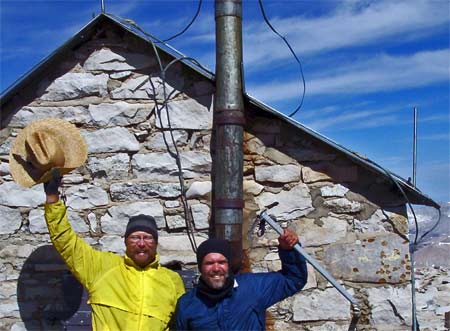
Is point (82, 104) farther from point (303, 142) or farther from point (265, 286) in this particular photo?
point (265, 286)

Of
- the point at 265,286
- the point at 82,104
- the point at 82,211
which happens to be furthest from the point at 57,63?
the point at 265,286

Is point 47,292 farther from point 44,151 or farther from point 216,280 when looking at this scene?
point 216,280

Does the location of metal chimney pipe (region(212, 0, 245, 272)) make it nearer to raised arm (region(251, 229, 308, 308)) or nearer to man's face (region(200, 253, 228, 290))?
raised arm (region(251, 229, 308, 308))

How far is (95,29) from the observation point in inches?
190

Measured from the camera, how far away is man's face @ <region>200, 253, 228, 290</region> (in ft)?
11.0

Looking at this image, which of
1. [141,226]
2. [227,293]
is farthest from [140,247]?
[227,293]

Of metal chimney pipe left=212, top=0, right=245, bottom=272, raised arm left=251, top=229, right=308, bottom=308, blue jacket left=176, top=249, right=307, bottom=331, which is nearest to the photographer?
blue jacket left=176, top=249, right=307, bottom=331

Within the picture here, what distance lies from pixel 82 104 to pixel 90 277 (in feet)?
5.11

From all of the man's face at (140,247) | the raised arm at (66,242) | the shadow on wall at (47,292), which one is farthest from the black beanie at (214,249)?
the shadow on wall at (47,292)

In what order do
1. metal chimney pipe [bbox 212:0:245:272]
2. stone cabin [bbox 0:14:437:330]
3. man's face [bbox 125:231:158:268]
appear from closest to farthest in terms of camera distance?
man's face [bbox 125:231:158:268] < metal chimney pipe [bbox 212:0:245:272] < stone cabin [bbox 0:14:437:330]

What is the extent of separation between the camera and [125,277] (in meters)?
3.66

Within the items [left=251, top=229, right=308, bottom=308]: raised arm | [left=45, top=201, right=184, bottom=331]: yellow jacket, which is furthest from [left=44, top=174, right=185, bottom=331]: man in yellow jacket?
[left=251, top=229, right=308, bottom=308]: raised arm

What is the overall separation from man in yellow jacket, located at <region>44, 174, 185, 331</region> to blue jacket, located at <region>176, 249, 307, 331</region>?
0.21 meters

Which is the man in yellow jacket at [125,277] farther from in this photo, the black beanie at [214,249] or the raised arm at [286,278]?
the raised arm at [286,278]
